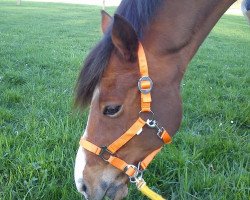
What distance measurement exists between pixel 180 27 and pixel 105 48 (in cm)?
50

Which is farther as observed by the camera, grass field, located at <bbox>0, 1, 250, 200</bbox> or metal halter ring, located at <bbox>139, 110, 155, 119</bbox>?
grass field, located at <bbox>0, 1, 250, 200</bbox>

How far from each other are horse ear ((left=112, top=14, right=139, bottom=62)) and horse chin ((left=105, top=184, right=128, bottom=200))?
0.79 m

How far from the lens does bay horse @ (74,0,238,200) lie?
1976mm

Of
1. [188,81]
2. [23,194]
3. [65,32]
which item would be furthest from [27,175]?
[65,32]

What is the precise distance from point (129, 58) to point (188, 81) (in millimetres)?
3825

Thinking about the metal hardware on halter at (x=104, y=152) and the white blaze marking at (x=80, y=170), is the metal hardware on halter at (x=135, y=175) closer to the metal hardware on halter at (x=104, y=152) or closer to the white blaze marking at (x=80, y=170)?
the metal hardware on halter at (x=104, y=152)

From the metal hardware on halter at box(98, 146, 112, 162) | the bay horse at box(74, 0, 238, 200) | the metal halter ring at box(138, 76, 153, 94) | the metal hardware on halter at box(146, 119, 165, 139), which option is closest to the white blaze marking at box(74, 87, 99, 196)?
the bay horse at box(74, 0, 238, 200)

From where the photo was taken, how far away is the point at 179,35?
210cm

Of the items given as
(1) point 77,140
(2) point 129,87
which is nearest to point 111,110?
(2) point 129,87

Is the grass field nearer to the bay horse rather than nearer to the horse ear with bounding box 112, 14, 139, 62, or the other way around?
the bay horse

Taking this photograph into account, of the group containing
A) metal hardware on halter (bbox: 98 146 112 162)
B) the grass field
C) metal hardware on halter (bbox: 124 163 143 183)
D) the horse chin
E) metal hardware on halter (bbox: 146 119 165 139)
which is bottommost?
the grass field

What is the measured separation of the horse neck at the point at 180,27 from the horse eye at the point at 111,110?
41cm

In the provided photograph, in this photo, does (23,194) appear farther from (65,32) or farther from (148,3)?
(65,32)

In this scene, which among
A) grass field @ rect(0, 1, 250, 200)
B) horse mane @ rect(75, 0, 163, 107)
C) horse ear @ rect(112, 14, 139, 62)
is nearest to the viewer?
horse ear @ rect(112, 14, 139, 62)
